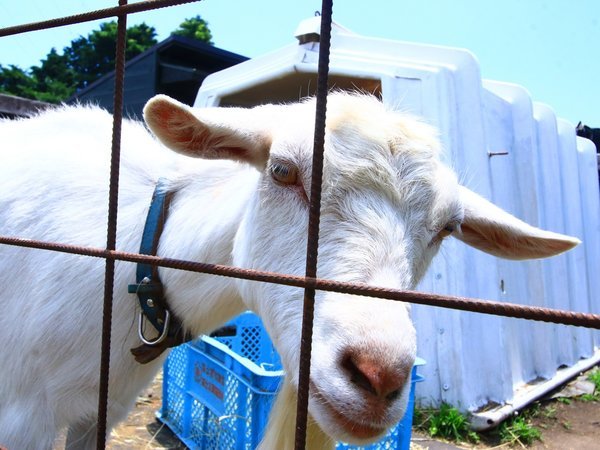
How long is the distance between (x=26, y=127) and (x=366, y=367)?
2087 millimetres

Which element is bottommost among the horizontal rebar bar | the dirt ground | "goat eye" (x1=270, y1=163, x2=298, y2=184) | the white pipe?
the dirt ground

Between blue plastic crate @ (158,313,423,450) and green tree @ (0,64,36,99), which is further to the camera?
green tree @ (0,64,36,99)

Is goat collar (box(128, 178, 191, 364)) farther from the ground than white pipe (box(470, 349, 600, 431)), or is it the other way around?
goat collar (box(128, 178, 191, 364))

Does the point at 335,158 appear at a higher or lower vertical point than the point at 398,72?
lower

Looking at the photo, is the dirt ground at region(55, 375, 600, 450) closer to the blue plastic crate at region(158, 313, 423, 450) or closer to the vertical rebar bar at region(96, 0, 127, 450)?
the blue plastic crate at region(158, 313, 423, 450)

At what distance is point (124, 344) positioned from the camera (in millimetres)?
1980

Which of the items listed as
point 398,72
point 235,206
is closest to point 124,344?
point 235,206

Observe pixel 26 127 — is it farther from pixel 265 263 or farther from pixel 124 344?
pixel 265 263

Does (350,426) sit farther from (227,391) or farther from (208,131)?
(227,391)

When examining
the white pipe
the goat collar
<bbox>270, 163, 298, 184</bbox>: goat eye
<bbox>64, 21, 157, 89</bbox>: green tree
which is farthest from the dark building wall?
<bbox>64, 21, 157, 89</bbox>: green tree

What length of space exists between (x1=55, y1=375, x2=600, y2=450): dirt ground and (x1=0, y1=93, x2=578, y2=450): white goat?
5.19 ft

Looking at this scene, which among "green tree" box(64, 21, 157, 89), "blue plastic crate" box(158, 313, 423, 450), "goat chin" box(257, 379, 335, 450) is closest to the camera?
"goat chin" box(257, 379, 335, 450)

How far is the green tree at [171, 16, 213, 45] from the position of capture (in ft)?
85.8

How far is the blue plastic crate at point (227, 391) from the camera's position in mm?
2766
